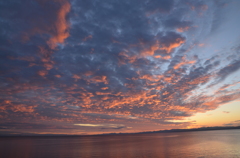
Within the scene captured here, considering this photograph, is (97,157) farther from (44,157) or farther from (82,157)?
(44,157)

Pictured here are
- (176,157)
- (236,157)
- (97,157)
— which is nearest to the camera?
(236,157)

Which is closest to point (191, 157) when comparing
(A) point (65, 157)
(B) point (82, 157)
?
(B) point (82, 157)

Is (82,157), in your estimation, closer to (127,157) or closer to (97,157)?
(97,157)

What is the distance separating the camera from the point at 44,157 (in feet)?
153

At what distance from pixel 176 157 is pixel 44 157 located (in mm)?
37449

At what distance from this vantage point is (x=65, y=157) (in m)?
45.9

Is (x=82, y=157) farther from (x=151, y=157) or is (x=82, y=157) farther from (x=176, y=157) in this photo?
(x=176, y=157)

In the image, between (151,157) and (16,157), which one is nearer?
(151,157)

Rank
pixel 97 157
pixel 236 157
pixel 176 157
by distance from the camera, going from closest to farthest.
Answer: pixel 236 157 < pixel 176 157 < pixel 97 157

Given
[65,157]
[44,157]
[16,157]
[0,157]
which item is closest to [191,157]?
[65,157]

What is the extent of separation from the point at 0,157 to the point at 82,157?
25.2 m

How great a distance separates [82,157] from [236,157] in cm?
4001

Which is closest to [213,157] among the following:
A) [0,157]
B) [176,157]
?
[176,157]

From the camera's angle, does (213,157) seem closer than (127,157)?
Yes
